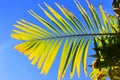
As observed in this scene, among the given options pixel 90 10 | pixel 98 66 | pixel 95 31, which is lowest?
pixel 98 66

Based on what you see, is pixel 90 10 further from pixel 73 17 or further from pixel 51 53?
pixel 51 53

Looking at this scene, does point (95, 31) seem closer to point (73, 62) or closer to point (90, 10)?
point (90, 10)

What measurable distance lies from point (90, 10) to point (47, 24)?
44 centimetres

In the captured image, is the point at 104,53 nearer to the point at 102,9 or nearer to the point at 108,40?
the point at 108,40

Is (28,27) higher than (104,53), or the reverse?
(28,27)

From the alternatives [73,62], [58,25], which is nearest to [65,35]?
[58,25]

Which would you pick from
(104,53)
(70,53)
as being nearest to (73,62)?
(70,53)

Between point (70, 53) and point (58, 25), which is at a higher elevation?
point (58, 25)

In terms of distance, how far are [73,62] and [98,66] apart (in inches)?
9.3

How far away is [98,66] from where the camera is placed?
278cm

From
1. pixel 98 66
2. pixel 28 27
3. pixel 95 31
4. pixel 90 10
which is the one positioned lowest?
pixel 98 66

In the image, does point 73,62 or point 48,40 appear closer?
point 73,62

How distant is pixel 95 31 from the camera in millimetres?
3020

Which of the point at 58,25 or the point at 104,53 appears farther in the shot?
the point at 58,25
